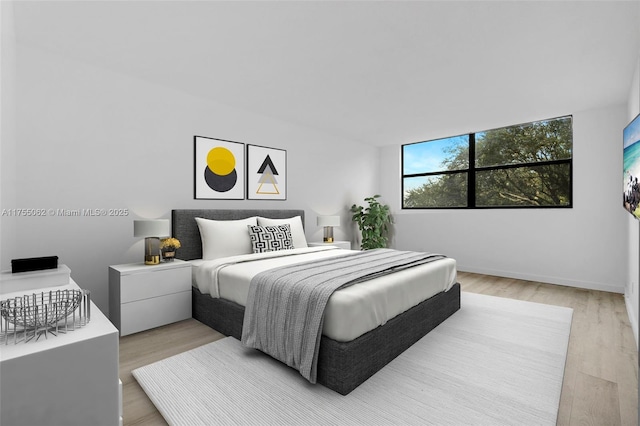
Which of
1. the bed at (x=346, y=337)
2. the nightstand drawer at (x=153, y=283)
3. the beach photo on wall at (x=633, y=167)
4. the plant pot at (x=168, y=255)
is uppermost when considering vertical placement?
the beach photo on wall at (x=633, y=167)

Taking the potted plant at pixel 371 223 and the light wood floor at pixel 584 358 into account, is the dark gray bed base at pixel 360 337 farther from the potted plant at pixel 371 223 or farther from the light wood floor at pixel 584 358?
the potted plant at pixel 371 223

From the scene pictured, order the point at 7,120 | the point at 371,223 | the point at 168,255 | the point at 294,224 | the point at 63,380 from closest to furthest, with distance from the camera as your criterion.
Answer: the point at 63,380 < the point at 7,120 < the point at 168,255 < the point at 294,224 < the point at 371,223

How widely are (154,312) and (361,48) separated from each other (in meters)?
2.92

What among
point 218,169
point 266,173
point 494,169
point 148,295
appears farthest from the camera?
point 494,169

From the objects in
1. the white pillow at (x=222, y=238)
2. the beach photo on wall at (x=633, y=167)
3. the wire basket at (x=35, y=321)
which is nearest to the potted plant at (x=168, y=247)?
the white pillow at (x=222, y=238)

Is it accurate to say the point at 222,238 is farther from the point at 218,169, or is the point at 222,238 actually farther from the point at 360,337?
the point at 360,337

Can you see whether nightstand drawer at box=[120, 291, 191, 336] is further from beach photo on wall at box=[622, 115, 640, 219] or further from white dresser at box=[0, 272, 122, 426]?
beach photo on wall at box=[622, 115, 640, 219]

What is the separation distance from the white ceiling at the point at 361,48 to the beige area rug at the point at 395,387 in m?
2.40

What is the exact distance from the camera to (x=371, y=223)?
576 centimetres

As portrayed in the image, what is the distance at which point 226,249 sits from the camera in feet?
11.3

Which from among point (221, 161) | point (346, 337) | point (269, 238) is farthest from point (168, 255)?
point (346, 337)

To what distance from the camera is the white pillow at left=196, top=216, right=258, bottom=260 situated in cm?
340

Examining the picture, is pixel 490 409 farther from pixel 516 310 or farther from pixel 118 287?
pixel 118 287

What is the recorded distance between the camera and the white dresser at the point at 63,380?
3.27ft
